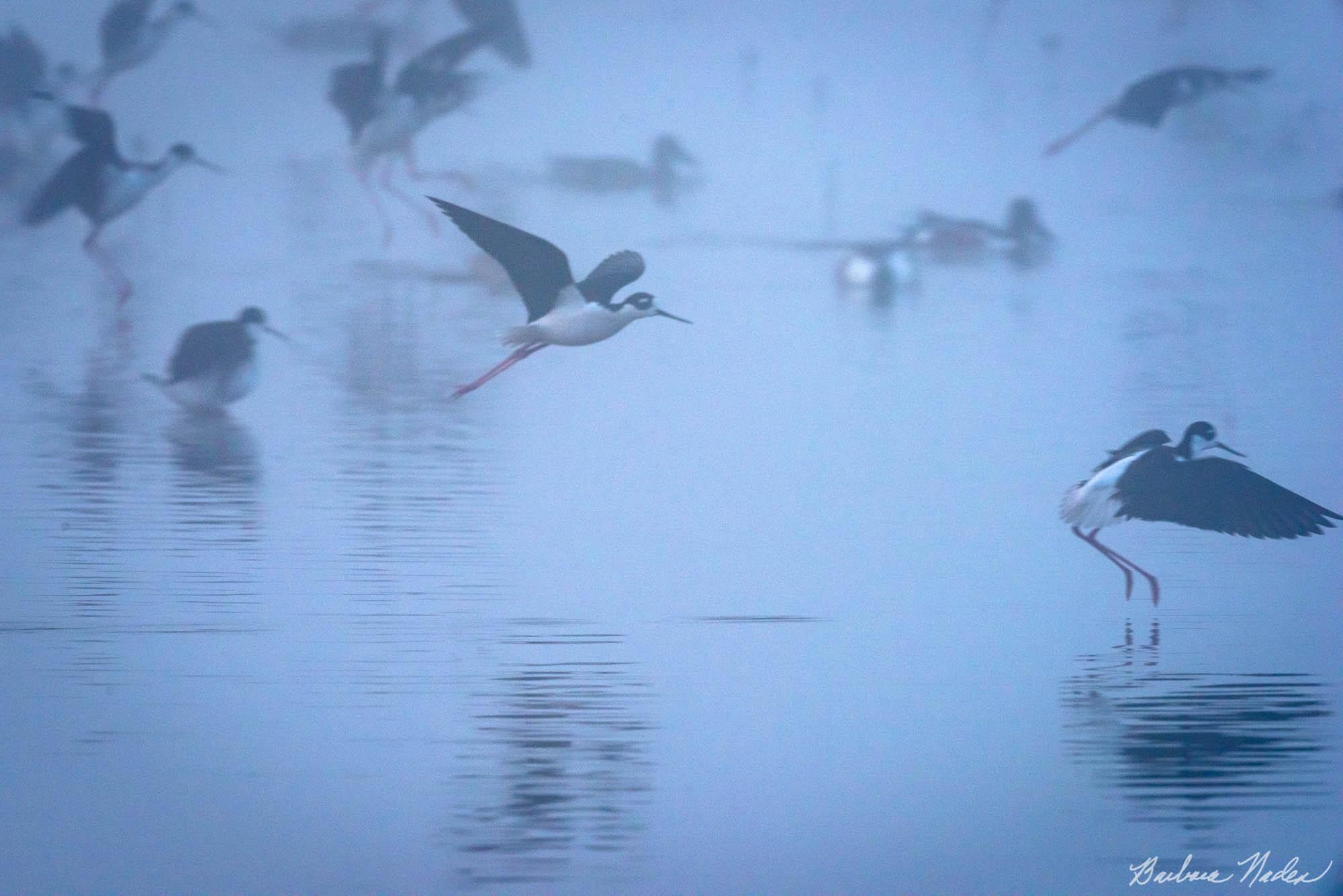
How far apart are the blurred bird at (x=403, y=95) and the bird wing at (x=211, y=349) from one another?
1300mm

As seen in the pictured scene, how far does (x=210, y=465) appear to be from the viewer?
3.17m

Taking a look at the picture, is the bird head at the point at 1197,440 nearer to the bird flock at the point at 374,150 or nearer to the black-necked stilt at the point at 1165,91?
the bird flock at the point at 374,150

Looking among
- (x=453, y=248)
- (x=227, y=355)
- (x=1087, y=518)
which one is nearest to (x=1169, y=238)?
(x=453, y=248)

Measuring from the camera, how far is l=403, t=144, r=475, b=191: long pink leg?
469 centimetres

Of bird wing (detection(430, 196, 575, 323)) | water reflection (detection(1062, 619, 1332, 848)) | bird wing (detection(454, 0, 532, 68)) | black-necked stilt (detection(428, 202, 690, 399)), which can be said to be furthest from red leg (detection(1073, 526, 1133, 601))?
bird wing (detection(454, 0, 532, 68))

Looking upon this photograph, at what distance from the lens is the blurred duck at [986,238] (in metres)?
4.95

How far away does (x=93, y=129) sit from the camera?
4.02 meters

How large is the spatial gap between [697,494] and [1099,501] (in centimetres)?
86

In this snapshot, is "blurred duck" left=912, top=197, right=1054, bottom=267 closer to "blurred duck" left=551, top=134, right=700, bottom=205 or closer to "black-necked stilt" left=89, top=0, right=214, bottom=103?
"blurred duck" left=551, top=134, right=700, bottom=205

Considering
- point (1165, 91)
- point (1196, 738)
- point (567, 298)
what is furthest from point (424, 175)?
point (1196, 738)

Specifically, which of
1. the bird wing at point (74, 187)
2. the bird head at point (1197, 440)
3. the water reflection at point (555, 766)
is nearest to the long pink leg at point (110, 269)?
the bird wing at point (74, 187)

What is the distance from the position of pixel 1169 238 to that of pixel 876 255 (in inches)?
41.6

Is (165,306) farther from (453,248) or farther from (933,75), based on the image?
(933,75)
